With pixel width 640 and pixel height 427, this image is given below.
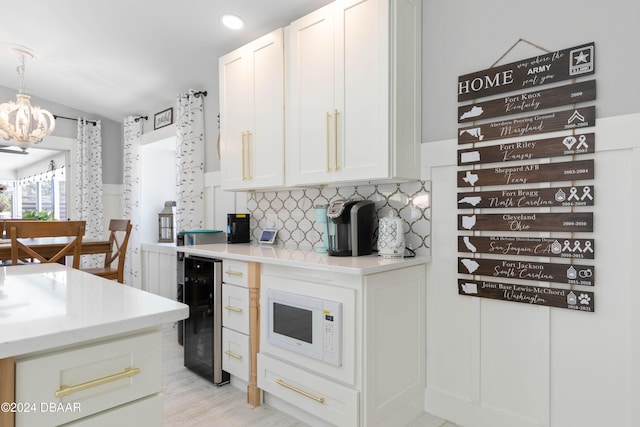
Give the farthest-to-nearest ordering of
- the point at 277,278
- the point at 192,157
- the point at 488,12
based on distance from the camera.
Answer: the point at 192,157 < the point at 277,278 < the point at 488,12

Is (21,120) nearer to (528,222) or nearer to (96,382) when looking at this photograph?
(96,382)

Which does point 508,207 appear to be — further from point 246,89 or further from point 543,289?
point 246,89

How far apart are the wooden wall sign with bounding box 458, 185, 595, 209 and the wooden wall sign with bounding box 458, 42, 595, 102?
534 mm

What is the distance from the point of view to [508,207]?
6.52 ft

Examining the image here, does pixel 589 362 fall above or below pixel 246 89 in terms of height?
below

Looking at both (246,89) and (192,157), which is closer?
(246,89)

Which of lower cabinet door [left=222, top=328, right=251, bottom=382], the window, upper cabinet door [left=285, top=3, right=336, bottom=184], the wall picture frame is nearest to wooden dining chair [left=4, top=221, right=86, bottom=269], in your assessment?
lower cabinet door [left=222, top=328, right=251, bottom=382]

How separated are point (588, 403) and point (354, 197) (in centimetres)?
168

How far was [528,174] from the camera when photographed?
1910mm

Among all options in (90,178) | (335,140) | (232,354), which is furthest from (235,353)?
(90,178)

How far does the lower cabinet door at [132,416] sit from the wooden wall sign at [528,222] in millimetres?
1758

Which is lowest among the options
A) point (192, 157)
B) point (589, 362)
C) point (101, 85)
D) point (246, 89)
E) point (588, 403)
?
point (588, 403)

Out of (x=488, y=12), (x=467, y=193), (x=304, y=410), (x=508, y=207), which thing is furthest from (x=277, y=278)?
(x=488, y=12)

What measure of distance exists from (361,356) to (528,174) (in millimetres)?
1243
